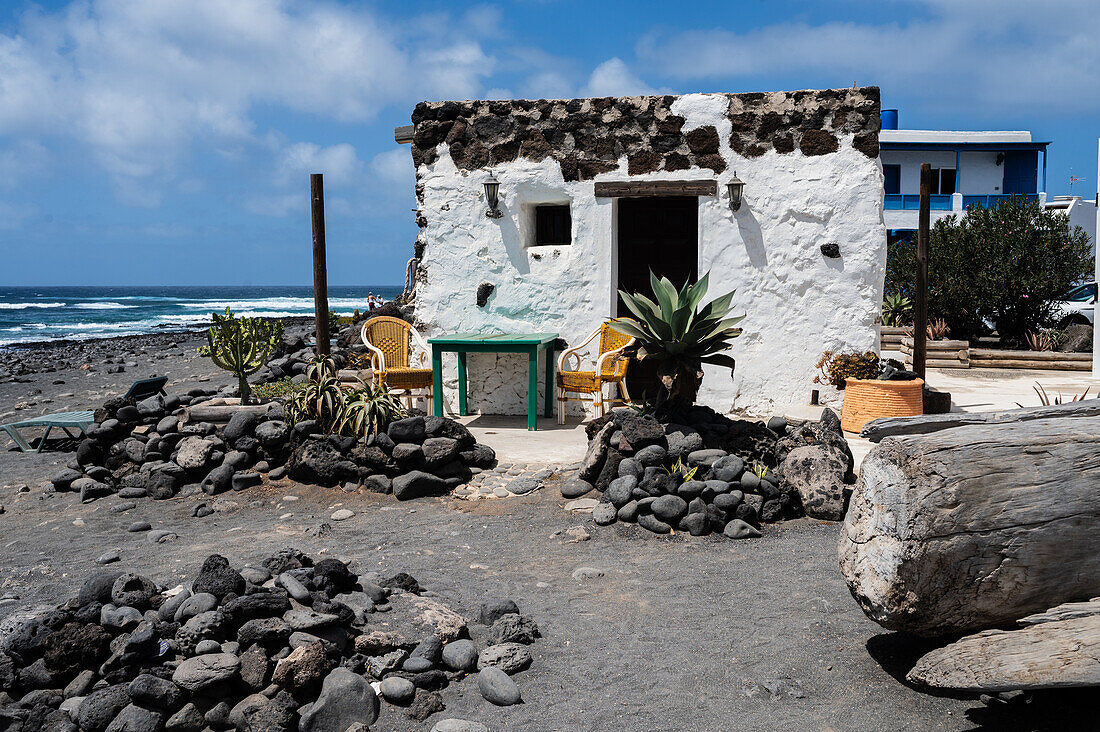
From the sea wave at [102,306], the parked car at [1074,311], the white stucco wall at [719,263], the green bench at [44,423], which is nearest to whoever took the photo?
the white stucco wall at [719,263]

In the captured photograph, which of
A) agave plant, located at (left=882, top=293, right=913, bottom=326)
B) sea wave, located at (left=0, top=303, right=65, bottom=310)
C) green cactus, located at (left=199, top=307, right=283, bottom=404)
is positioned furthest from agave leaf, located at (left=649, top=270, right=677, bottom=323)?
sea wave, located at (left=0, top=303, right=65, bottom=310)

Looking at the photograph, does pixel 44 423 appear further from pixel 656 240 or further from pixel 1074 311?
pixel 1074 311

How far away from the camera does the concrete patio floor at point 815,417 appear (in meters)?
6.52

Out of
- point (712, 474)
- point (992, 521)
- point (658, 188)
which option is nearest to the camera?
point (992, 521)

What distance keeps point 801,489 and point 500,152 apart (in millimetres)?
4671

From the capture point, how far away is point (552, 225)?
27.4ft

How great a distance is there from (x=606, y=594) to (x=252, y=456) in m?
3.91

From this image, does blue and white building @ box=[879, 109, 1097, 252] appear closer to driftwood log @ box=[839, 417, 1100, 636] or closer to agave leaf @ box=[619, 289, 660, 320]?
agave leaf @ box=[619, 289, 660, 320]

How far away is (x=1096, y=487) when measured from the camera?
2.50m

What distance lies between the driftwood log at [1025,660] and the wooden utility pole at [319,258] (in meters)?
6.51

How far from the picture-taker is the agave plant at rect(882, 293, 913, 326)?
52.4ft

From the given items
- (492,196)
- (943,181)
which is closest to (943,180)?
(943,181)

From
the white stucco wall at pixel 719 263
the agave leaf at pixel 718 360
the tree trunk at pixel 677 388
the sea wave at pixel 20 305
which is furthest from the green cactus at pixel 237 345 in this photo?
the sea wave at pixel 20 305

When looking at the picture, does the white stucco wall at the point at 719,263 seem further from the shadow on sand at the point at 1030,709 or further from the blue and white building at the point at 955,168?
the blue and white building at the point at 955,168
